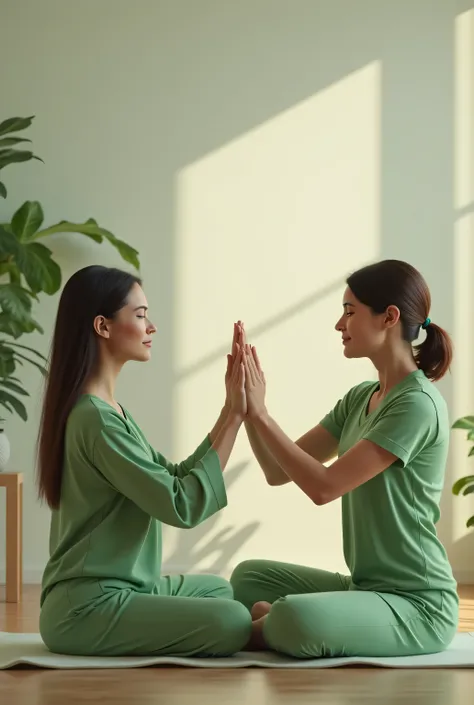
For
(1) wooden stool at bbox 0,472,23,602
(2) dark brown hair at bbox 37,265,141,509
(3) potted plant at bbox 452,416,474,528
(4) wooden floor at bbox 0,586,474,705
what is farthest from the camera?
(3) potted plant at bbox 452,416,474,528

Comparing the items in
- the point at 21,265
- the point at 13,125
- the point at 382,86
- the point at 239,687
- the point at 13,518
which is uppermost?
the point at 382,86

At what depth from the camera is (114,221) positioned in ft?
14.3

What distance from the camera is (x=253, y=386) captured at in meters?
2.65

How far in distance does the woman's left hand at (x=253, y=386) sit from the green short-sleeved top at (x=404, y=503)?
290 mm

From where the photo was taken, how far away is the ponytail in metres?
2.65

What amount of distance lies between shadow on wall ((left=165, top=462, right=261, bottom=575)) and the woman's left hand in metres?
1.72

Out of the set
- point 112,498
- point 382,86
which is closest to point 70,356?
point 112,498

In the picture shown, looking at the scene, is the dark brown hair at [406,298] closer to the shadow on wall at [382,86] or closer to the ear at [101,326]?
the ear at [101,326]

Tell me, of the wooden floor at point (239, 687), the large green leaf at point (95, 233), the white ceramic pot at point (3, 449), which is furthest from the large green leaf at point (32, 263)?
the wooden floor at point (239, 687)

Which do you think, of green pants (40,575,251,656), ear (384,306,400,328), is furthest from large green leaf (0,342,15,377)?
ear (384,306,400,328)

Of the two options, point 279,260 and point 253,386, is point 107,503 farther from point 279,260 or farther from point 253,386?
point 279,260

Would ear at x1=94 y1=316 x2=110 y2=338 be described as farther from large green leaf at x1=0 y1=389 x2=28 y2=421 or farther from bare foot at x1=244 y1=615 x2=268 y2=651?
large green leaf at x1=0 y1=389 x2=28 y2=421

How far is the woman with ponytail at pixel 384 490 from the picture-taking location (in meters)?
2.42

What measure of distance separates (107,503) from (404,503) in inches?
28.8
